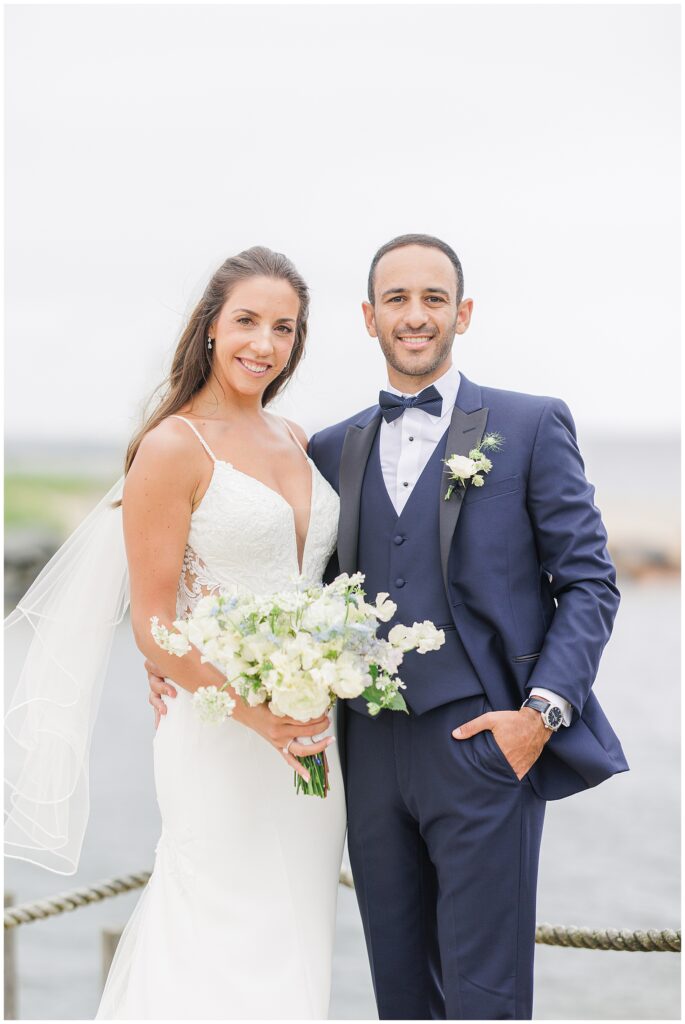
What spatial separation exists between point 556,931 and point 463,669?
1246 millimetres

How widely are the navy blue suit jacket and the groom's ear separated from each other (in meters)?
0.47

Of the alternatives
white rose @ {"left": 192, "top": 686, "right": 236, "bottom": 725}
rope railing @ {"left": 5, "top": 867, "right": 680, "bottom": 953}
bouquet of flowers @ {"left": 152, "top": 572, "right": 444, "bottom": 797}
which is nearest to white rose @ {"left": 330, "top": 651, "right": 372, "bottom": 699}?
bouquet of flowers @ {"left": 152, "top": 572, "right": 444, "bottom": 797}

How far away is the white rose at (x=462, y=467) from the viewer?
2.98 m

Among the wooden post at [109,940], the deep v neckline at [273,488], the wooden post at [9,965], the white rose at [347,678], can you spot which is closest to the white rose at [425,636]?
the white rose at [347,678]

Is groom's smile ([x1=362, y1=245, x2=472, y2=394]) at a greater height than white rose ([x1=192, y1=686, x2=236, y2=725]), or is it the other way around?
groom's smile ([x1=362, y1=245, x2=472, y2=394])

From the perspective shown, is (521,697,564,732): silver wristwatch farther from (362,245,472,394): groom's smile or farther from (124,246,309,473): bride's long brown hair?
(124,246,309,473): bride's long brown hair

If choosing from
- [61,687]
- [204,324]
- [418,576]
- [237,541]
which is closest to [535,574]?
[418,576]

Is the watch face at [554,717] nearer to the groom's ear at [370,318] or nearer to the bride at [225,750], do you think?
the bride at [225,750]

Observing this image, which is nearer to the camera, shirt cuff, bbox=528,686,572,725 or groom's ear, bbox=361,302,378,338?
shirt cuff, bbox=528,686,572,725

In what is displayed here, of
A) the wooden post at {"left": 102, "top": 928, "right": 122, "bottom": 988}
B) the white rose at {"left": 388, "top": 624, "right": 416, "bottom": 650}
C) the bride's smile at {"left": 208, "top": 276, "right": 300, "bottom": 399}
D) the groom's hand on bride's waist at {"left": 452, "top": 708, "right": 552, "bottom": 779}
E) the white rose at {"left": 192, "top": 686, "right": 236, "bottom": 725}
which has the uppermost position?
the bride's smile at {"left": 208, "top": 276, "right": 300, "bottom": 399}

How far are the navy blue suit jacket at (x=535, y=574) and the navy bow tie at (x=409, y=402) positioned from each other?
0.41ft

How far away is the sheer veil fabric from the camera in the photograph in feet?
11.1

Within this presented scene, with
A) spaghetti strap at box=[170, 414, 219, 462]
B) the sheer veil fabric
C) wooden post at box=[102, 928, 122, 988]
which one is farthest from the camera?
wooden post at box=[102, 928, 122, 988]

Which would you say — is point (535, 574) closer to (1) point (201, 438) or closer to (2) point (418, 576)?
(2) point (418, 576)
